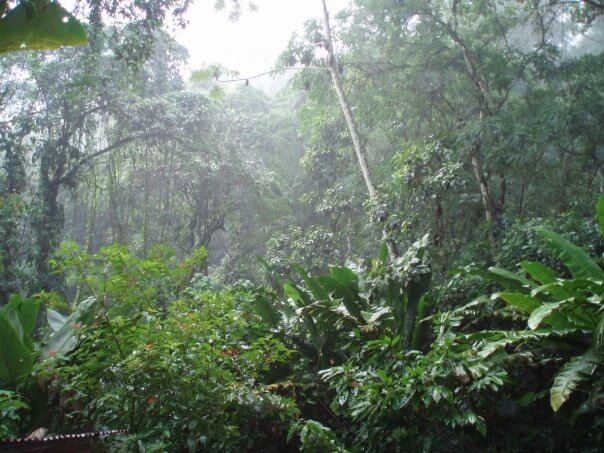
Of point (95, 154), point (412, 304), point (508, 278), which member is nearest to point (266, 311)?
point (412, 304)

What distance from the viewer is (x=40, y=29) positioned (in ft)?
7.89

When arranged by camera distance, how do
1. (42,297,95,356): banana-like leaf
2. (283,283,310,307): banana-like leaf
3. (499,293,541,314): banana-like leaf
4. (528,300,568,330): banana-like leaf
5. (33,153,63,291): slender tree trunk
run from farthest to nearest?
(33,153,63,291): slender tree trunk → (283,283,310,307): banana-like leaf → (42,297,95,356): banana-like leaf → (499,293,541,314): banana-like leaf → (528,300,568,330): banana-like leaf

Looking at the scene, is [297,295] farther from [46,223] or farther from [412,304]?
[46,223]

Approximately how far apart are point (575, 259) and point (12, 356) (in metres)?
4.08

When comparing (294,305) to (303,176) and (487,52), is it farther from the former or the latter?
(303,176)

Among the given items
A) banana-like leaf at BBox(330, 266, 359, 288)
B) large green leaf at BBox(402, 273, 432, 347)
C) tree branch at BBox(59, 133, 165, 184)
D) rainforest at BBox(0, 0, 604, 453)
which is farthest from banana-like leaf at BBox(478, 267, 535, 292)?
tree branch at BBox(59, 133, 165, 184)

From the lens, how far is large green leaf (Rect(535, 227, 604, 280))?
3809mm

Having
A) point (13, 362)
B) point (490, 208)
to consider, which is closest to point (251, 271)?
point (490, 208)

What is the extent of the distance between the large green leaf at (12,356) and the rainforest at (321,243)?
0.04 feet

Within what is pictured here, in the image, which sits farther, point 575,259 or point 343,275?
point 343,275

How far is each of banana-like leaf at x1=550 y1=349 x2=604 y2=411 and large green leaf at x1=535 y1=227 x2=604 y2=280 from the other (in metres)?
0.78

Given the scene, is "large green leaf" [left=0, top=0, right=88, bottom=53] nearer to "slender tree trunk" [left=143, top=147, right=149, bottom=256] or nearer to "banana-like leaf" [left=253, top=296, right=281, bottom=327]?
"banana-like leaf" [left=253, top=296, right=281, bottom=327]

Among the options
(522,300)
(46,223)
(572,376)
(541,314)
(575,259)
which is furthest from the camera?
(46,223)

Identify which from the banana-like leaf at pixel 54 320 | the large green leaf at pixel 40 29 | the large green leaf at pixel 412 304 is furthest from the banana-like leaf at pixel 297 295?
the large green leaf at pixel 40 29
